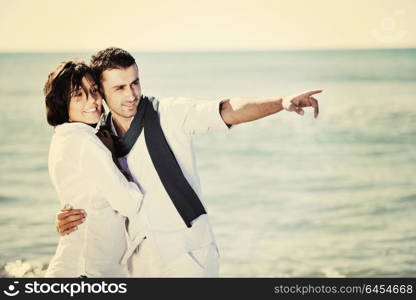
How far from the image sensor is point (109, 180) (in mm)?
3146

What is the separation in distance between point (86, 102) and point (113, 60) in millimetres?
225

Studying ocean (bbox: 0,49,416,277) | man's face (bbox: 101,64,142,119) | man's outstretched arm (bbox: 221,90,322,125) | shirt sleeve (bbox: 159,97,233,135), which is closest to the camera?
man's outstretched arm (bbox: 221,90,322,125)

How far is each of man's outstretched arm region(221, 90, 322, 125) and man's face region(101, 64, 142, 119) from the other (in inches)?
15.7

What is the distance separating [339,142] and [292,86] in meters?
1.21

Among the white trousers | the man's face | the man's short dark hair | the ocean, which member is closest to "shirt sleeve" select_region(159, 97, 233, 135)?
the man's face

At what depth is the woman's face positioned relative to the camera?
3.21 metres

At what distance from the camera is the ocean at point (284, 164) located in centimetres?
543

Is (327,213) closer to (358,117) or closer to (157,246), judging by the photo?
(358,117)

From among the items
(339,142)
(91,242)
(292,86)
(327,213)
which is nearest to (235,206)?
(327,213)

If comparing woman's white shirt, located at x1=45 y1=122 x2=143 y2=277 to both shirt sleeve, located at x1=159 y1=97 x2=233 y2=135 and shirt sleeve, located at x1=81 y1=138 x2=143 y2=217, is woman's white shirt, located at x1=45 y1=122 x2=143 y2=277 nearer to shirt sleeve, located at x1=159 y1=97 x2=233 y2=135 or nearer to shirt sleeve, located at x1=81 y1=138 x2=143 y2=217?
shirt sleeve, located at x1=81 y1=138 x2=143 y2=217

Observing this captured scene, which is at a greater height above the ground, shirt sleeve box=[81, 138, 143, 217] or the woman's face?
the woman's face

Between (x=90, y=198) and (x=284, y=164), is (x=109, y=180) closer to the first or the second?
(x=90, y=198)

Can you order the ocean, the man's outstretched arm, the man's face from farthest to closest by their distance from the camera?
1. the ocean
2. the man's face
3. the man's outstretched arm

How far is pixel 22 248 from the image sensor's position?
5.28m
